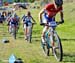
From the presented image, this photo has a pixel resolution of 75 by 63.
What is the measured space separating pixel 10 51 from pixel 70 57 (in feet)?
10.7

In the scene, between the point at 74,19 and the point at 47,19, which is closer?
the point at 47,19

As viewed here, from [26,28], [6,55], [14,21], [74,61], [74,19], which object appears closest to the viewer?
[74,61]

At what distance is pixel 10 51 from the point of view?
17000 millimetres

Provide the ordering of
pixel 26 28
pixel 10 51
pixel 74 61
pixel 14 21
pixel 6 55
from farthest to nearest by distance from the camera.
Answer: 1. pixel 14 21
2. pixel 26 28
3. pixel 10 51
4. pixel 6 55
5. pixel 74 61

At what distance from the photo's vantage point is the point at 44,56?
1512cm

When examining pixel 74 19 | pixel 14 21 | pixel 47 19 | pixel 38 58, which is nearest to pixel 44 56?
pixel 38 58

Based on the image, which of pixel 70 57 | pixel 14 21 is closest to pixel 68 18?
pixel 14 21

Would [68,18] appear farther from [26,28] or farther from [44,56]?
[44,56]

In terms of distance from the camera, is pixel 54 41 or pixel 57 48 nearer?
Answer: pixel 57 48

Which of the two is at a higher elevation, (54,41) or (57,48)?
(54,41)

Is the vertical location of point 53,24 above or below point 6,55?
above

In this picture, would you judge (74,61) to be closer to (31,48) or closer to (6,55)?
(6,55)

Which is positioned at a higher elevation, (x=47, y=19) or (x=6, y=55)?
(x=47, y=19)

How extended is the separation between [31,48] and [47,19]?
3813mm
